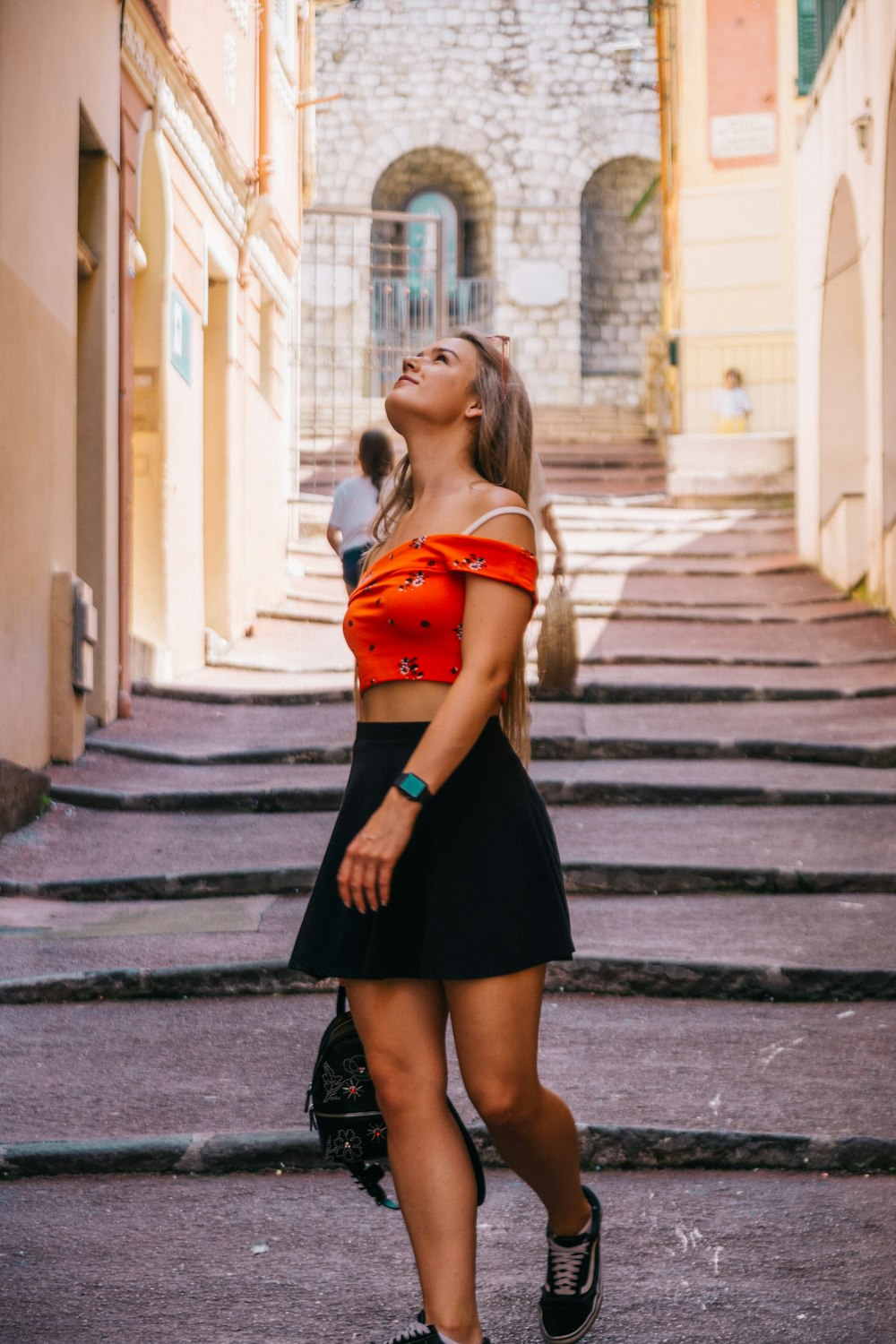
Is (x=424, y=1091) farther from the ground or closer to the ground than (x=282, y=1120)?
farther from the ground

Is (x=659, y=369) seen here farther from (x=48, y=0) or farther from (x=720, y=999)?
(x=720, y=999)

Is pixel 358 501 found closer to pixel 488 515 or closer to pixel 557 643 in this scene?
pixel 557 643

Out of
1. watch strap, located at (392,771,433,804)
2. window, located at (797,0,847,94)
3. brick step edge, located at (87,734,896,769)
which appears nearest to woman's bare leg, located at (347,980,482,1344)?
watch strap, located at (392,771,433,804)

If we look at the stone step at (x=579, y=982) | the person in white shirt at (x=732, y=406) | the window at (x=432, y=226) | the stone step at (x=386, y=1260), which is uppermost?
the window at (x=432, y=226)

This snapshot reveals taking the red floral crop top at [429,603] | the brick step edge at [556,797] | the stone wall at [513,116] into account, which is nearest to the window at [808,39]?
the stone wall at [513,116]

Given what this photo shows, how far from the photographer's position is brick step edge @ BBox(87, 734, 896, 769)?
27.4ft

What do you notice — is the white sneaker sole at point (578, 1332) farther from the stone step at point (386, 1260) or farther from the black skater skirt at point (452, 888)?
the black skater skirt at point (452, 888)

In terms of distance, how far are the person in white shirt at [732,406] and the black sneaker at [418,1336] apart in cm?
1808

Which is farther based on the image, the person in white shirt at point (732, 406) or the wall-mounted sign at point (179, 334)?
the person in white shirt at point (732, 406)

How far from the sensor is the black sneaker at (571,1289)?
3.03 metres

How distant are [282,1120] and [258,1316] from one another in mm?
1002

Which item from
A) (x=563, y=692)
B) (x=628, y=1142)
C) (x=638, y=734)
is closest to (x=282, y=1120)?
(x=628, y=1142)

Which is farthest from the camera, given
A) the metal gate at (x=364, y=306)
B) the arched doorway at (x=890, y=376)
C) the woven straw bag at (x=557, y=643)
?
the metal gate at (x=364, y=306)

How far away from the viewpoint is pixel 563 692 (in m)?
9.80
